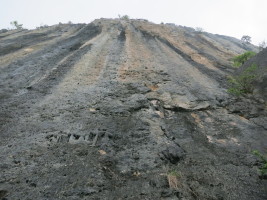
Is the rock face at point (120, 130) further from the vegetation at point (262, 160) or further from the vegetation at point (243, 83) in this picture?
the vegetation at point (243, 83)

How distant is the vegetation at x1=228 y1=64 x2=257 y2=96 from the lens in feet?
32.0

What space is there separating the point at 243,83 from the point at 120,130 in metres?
5.88

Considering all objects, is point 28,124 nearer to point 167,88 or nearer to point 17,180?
point 17,180

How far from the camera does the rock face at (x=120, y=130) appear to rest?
16.7ft

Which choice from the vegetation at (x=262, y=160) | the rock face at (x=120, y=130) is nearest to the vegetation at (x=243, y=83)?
the rock face at (x=120, y=130)

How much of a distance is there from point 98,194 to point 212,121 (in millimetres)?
4199

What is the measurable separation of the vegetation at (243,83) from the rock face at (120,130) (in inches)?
13.0

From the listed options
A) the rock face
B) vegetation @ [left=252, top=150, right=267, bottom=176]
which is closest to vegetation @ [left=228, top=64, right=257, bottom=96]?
the rock face

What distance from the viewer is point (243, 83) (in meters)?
10.3

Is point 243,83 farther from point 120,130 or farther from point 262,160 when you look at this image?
point 120,130

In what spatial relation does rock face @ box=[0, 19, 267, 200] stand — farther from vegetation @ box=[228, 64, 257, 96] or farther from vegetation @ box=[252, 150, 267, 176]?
vegetation @ box=[228, 64, 257, 96]

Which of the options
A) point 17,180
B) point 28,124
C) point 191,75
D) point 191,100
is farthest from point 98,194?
point 191,75

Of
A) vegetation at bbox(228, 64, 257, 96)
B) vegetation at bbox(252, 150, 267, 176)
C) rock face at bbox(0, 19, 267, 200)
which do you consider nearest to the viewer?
rock face at bbox(0, 19, 267, 200)

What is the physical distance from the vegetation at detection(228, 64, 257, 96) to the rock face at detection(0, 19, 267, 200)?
330 millimetres
